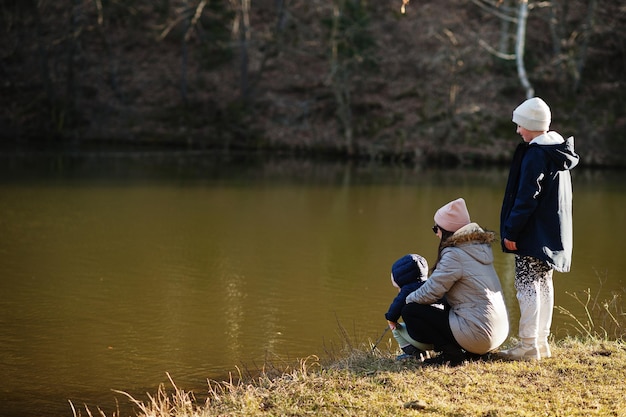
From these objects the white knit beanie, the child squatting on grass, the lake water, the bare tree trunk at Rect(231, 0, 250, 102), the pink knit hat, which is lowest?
the lake water

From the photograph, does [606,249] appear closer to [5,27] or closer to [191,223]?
[191,223]

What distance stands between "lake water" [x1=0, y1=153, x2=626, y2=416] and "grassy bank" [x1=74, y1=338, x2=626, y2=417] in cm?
124

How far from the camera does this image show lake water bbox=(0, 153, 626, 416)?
6.43 m

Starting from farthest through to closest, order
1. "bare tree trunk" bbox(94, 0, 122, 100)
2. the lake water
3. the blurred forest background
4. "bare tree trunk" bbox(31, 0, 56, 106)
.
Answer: "bare tree trunk" bbox(94, 0, 122, 100), "bare tree trunk" bbox(31, 0, 56, 106), the blurred forest background, the lake water

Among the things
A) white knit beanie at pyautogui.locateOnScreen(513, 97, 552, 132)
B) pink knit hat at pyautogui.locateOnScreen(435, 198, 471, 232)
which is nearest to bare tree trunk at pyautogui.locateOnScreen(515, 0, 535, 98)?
white knit beanie at pyautogui.locateOnScreen(513, 97, 552, 132)

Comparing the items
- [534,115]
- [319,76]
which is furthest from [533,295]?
[319,76]

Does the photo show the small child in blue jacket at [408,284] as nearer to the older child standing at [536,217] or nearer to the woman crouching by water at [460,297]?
the woman crouching by water at [460,297]

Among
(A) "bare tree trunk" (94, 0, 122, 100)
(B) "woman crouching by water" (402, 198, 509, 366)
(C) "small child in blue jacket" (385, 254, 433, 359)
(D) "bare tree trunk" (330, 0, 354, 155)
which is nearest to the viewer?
(B) "woman crouching by water" (402, 198, 509, 366)

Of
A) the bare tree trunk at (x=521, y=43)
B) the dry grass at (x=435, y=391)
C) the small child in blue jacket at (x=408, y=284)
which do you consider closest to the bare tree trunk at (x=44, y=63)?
the bare tree trunk at (x=521, y=43)

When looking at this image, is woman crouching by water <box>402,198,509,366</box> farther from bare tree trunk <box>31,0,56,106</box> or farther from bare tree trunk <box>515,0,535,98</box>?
bare tree trunk <box>31,0,56,106</box>

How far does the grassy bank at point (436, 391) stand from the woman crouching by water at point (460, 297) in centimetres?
17

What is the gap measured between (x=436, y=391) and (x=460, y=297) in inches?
27.0

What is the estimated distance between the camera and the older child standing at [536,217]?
16.1 feet

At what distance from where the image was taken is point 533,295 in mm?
4996
